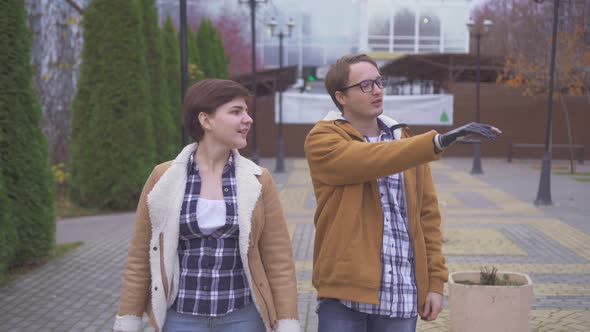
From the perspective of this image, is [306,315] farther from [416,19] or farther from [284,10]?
[284,10]

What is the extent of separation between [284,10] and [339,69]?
47816 millimetres

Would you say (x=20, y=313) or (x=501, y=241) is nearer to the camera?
(x=20, y=313)

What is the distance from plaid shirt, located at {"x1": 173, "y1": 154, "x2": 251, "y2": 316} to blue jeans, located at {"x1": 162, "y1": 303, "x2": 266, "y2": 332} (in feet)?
0.08

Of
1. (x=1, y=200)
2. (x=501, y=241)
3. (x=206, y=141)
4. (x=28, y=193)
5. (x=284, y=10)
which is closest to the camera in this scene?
(x=206, y=141)

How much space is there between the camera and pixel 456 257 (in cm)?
902

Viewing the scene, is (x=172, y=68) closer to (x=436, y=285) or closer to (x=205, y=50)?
(x=205, y=50)

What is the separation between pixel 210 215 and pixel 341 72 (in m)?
0.81

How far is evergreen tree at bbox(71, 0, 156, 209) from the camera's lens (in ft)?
45.1

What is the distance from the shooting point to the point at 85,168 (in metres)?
14.0

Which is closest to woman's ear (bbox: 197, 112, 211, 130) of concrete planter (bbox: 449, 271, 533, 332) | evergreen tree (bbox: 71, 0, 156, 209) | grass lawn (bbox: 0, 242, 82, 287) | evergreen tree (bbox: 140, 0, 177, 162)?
concrete planter (bbox: 449, 271, 533, 332)

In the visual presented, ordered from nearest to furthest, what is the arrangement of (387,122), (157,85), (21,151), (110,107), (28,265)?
1. (387,122)
2. (21,151)
3. (28,265)
4. (110,107)
5. (157,85)

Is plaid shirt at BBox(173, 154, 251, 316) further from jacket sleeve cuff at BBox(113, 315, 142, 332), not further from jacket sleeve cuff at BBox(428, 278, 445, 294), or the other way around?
jacket sleeve cuff at BBox(428, 278, 445, 294)

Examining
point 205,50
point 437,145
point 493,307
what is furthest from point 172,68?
point 437,145

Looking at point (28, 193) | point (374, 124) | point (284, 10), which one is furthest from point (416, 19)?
point (374, 124)
